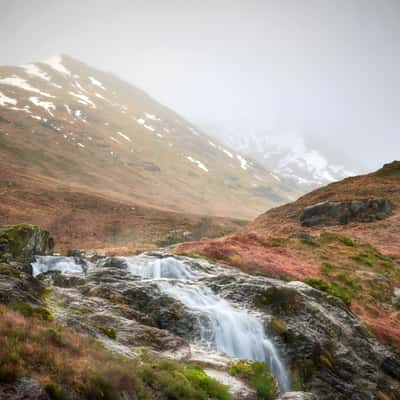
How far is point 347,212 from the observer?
42531mm

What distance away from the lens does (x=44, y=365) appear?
630cm

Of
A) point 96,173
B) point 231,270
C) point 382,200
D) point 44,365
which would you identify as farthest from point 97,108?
point 44,365

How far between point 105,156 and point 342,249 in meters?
113

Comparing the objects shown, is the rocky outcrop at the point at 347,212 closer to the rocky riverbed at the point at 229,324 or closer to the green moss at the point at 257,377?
the rocky riverbed at the point at 229,324

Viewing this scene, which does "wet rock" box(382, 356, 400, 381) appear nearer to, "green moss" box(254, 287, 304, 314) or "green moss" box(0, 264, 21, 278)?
"green moss" box(254, 287, 304, 314)

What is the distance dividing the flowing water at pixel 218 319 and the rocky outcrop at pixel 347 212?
25.5 meters

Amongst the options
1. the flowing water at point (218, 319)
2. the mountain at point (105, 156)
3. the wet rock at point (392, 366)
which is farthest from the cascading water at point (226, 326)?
the mountain at point (105, 156)

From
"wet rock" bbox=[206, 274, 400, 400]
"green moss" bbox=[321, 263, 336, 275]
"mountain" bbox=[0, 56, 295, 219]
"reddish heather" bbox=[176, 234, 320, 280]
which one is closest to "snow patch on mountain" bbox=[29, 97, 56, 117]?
"mountain" bbox=[0, 56, 295, 219]

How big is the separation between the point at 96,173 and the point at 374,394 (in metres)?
107

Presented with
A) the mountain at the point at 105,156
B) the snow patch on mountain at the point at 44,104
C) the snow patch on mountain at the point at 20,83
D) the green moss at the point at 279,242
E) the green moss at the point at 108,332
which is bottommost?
the green moss at the point at 108,332

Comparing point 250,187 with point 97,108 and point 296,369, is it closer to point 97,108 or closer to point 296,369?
point 97,108

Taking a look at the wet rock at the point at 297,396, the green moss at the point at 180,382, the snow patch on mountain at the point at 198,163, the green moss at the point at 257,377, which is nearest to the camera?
the green moss at the point at 180,382

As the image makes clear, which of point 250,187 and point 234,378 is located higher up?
point 250,187

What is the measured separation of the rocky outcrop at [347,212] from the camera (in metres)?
41.6
